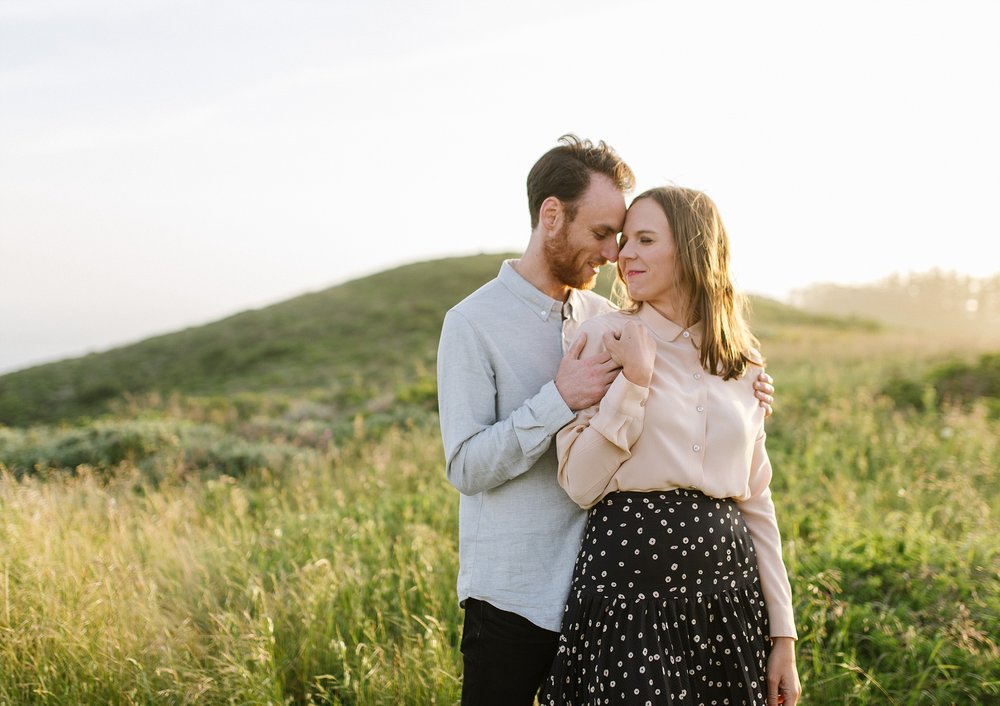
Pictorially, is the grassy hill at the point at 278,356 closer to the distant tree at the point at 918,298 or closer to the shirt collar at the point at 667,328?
the shirt collar at the point at 667,328

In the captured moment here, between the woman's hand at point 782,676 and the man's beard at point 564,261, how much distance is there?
1443 mm

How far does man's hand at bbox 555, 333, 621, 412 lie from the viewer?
2.34 meters

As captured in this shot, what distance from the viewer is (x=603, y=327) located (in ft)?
8.14

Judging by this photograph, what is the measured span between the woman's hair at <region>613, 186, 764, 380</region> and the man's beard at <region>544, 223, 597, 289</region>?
31 cm

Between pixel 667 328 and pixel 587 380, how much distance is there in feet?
1.30

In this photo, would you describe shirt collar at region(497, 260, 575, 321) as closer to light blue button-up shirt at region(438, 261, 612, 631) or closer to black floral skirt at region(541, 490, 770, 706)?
light blue button-up shirt at region(438, 261, 612, 631)

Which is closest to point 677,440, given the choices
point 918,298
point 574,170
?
point 574,170

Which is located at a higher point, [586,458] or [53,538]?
[586,458]

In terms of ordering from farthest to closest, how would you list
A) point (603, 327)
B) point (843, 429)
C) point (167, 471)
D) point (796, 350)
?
point (796, 350)
point (843, 429)
point (167, 471)
point (603, 327)

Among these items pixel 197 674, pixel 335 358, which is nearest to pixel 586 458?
pixel 197 674

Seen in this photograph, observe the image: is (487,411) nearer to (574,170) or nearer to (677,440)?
(677,440)

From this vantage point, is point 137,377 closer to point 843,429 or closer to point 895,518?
point 843,429

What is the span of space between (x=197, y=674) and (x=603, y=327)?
2.53 metres

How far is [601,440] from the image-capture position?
7.46 feet
